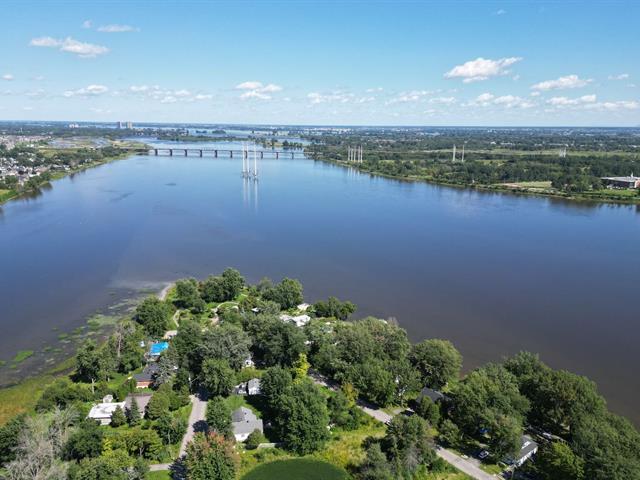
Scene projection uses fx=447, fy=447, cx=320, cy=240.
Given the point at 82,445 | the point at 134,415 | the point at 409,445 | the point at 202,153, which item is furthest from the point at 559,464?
the point at 202,153


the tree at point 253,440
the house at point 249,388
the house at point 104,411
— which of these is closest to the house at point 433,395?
the tree at point 253,440

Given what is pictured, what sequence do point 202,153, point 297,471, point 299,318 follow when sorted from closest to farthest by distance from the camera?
point 297,471 < point 299,318 < point 202,153

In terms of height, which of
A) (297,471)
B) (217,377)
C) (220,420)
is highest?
(217,377)

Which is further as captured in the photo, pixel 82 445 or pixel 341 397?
pixel 341 397

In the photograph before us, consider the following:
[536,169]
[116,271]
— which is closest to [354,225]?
[116,271]

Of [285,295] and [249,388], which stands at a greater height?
[285,295]

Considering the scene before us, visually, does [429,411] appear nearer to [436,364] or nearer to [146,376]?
[436,364]

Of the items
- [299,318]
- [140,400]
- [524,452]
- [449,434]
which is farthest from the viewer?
[299,318]
